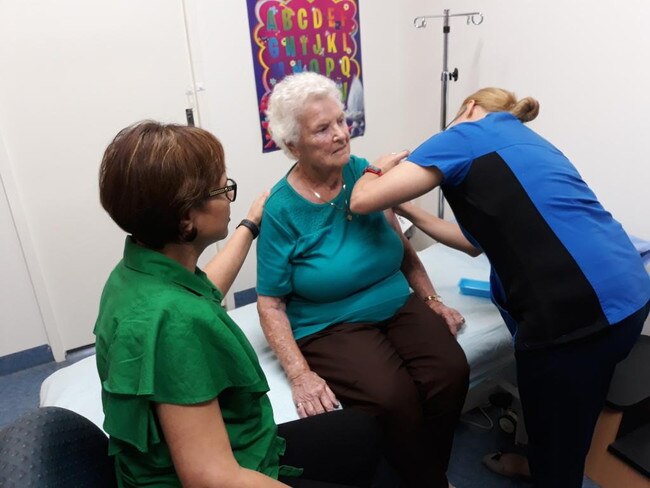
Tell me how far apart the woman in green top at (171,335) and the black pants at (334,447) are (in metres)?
0.19

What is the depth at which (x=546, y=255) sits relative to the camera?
118 cm

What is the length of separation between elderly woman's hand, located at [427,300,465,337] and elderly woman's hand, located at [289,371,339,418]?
1.53ft

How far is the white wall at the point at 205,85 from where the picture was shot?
6.43 ft

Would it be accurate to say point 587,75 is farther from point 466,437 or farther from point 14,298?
point 14,298

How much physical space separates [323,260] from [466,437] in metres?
0.95

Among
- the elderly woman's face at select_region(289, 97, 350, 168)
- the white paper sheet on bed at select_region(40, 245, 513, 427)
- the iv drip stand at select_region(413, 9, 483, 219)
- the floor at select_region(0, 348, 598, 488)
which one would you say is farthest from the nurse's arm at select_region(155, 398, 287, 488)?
the iv drip stand at select_region(413, 9, 483, 219)

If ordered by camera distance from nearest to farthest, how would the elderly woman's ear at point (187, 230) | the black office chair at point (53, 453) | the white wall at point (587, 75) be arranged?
the black office chair at point (53, 453) → the elderly woman's ear at point (187, 230) → the white wall at point (587, 75)

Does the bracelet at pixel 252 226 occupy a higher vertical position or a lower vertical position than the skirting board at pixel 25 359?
higher

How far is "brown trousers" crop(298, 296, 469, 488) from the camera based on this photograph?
1.37 meters

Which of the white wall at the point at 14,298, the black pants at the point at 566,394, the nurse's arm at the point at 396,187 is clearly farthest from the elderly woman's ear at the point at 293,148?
the white wall at the point at 14,298

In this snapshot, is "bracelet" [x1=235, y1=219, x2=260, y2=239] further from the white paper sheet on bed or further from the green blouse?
the green blouse

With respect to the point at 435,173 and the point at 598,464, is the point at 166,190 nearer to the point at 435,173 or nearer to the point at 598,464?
the point at 435,173

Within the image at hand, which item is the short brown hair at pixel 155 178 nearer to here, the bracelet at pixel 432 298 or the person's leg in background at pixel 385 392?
the person's leg in background at pixel 385 392

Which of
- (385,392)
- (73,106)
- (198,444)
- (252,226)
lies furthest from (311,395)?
(73,106)
